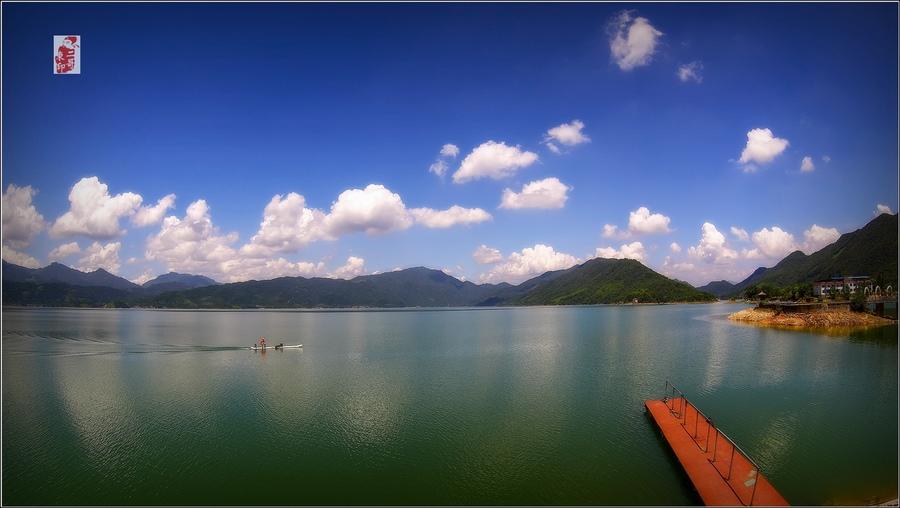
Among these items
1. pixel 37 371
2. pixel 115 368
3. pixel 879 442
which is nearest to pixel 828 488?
pixel 879 442

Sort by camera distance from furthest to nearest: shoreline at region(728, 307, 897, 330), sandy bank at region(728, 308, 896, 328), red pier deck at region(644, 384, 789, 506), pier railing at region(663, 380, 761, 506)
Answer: sandy bank at region(728, 308, 896, 328) → shoreline at region(728, 307, 897, 330) → pier railing at region(663, 380, 761, 506) → red pier deck at region(644, 384, 789, 506)

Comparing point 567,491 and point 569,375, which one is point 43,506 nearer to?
point 567,491

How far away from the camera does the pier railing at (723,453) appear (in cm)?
1645

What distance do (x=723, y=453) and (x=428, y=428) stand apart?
15.7 metres

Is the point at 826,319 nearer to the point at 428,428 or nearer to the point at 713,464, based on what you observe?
the point at 713,464

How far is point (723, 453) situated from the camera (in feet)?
64.6

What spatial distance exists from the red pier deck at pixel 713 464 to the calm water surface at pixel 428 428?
88 centimetres

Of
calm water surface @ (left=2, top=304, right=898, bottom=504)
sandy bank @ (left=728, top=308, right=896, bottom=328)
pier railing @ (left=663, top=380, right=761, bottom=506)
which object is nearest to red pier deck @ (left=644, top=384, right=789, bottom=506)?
pier railing @ (left=663, top=380, right=761, bottom=506)

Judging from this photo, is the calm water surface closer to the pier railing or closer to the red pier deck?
the red pier deck

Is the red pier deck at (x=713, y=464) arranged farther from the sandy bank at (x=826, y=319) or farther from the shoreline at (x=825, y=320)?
the sandy bank at (x=826, y=319)

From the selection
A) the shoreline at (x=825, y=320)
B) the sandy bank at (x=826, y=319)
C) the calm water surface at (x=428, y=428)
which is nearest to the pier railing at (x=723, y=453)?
the calm water surface at (x=428, y=428)

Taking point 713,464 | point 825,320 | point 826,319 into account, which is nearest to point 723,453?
point 713,464

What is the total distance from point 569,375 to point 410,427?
798 inches

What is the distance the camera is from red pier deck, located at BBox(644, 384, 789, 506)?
1590 cm
